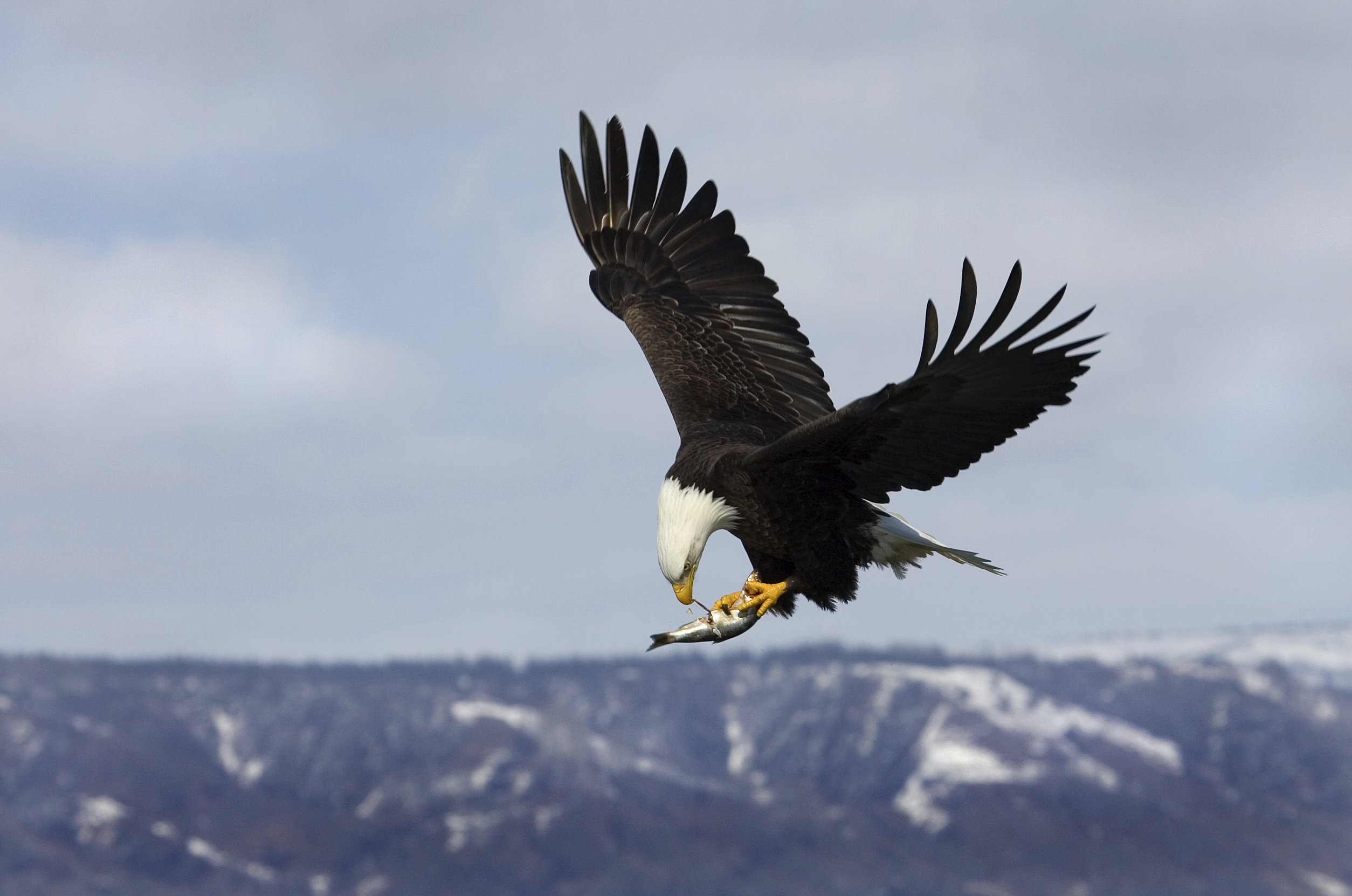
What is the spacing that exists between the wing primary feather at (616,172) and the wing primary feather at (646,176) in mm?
79

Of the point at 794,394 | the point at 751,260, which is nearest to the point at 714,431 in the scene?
the point at 794,394

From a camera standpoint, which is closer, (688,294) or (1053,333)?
(1053,333)

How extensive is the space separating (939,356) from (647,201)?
5165mm

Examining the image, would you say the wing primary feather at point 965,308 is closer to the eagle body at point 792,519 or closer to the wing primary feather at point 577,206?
the eagle body at point 792,519

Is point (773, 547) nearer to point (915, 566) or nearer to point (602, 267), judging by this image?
point (915, 566)

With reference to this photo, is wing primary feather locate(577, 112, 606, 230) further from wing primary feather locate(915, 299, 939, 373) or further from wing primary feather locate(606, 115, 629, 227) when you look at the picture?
wing primary feather locate(915, 299, 939, 373)

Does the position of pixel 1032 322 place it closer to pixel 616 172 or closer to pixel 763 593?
pixel 763 593

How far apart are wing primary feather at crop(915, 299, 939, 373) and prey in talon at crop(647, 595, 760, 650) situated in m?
1.80

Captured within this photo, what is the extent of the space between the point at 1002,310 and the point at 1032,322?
18 cm

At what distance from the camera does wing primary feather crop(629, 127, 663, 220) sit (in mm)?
14805

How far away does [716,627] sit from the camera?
10.8 meters

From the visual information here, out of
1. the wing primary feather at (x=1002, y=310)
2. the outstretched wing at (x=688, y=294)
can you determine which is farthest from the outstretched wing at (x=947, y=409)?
the outstretched wing at (x=688, y=294)

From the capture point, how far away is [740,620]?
11.0m

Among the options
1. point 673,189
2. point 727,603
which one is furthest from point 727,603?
point 673,189
